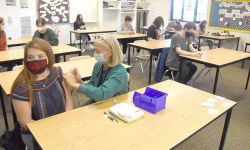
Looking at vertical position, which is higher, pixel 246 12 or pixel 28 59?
pixel 246 12

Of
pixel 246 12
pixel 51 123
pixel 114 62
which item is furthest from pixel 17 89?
pixel 246 12

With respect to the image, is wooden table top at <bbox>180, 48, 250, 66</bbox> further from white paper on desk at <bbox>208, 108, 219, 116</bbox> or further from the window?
the window

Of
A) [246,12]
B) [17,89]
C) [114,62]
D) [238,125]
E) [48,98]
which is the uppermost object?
[246,12]

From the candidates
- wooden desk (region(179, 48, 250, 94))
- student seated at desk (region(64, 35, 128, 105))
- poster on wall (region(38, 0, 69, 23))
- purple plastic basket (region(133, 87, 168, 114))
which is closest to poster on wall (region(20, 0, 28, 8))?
poster on wall (region(38, 0, 69, 23))

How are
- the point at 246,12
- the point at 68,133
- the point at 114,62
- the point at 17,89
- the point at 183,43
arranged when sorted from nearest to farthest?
the point at 68,133
the point at 17,89
the point at 114,62
the point at 183,43
the point at 246,12

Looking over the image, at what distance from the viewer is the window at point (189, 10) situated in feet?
25.9

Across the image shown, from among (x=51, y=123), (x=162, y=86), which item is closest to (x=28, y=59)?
(x=51, y=123)

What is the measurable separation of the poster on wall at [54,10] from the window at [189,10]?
13.7ft

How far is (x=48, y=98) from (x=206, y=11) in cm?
715

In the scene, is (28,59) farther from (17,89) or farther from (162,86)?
(162,86)

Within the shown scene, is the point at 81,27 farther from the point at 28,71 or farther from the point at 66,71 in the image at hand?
the point at 28,71

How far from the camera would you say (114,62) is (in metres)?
1.79

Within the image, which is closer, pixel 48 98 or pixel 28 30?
pixel 48 98

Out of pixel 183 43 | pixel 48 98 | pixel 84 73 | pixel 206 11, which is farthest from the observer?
pixel 206 11
